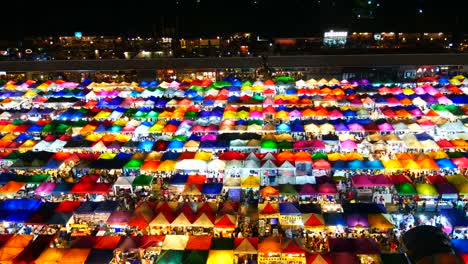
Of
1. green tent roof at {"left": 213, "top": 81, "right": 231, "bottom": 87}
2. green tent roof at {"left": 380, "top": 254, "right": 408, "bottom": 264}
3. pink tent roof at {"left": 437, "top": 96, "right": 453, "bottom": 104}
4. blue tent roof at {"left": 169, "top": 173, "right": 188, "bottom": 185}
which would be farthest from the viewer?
green tent roof at {"left": 213, "top": 81, "right": 231, "bottom": 87}

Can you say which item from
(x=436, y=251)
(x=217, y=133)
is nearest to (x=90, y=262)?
(x=436, y=251)

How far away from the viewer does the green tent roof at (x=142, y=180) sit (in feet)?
42.3

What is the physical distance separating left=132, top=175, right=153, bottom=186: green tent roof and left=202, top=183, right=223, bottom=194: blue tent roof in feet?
6.30

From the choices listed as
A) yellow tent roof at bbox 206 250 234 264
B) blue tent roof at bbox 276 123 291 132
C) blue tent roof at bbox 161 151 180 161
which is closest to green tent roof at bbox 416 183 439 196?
blue tent roof at bbox 276 123 291 132

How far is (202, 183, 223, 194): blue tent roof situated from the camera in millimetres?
12191

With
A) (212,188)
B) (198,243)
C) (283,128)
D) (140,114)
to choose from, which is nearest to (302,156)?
(283,128)

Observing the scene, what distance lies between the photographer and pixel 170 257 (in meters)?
9.29

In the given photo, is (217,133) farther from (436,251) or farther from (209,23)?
(209,23)

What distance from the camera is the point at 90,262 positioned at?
30.4ft

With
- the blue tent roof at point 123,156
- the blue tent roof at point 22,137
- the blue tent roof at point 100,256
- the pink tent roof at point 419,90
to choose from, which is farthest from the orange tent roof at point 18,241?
the pink tent roof at point 419,90

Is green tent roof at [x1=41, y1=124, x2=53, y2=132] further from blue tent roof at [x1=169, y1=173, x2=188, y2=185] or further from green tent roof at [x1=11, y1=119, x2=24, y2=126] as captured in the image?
blue tent roof at [x1=169, y1=173, x2=188, y2=185]

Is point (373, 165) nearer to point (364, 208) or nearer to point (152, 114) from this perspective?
point (364, 208)

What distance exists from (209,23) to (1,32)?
22.5 m

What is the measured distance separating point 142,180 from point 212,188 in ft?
8.02
